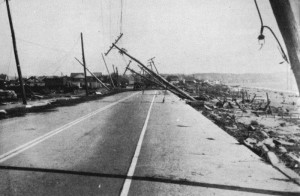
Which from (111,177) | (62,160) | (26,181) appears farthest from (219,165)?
(26,181)

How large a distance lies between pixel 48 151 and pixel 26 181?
8.03 feet

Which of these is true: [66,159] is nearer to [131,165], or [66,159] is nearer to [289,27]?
[131,165]

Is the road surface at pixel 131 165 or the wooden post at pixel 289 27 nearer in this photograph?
the wooden post at pixel 289 27

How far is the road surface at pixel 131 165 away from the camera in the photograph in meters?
5.04

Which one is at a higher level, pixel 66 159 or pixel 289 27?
pixel 289 27

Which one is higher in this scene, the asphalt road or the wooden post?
the wooden post

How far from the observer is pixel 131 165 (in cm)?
645

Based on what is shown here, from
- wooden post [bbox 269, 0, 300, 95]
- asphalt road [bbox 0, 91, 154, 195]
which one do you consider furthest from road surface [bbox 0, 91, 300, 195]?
wooden post [bbox 269, 0, 300, 95]

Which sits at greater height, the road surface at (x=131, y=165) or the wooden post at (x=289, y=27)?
the wooden post at (x=289, y=27)

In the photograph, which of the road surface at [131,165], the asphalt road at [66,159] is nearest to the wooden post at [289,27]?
the road surface at [131,165]

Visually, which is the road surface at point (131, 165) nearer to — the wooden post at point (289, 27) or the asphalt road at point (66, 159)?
the asphalt road at point (66, 159)

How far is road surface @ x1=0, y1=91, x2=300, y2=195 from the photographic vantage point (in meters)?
5.04

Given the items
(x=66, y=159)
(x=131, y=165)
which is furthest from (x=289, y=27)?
(x=66, y=159)

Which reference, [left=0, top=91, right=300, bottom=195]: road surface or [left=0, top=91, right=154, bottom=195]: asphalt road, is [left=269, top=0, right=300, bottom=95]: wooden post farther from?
[left=0, top=91, right=154, bottom=195]: asphalt road
